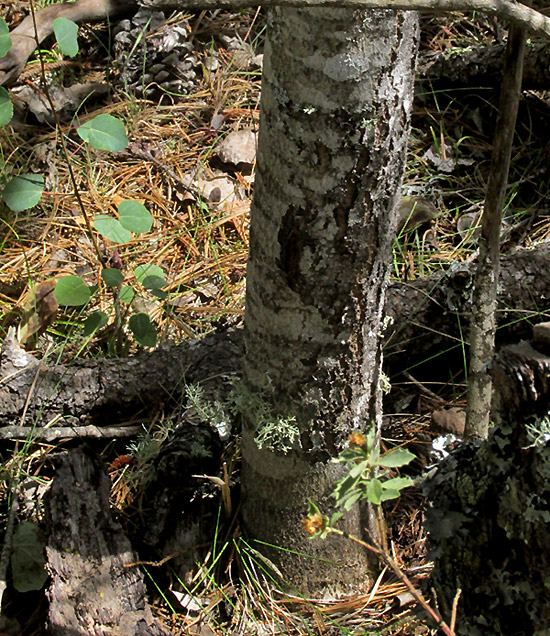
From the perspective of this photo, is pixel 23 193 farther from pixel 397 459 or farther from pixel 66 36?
pixel 397 459

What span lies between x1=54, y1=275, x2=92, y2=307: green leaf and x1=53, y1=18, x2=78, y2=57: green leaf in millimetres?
674

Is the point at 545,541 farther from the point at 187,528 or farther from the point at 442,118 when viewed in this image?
the point at 442,118

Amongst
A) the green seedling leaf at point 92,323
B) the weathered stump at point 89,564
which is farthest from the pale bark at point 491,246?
the green seedling leaf at point 92,323

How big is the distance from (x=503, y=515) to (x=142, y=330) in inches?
49.7

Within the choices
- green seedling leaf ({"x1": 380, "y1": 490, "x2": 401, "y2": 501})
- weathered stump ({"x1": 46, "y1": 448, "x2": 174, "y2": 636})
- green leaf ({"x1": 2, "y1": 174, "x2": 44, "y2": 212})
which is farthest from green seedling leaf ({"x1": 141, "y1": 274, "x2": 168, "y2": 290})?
green seedling leaf ({"x1": 380, "y1": 490, "x2": 401, "y2": 501})

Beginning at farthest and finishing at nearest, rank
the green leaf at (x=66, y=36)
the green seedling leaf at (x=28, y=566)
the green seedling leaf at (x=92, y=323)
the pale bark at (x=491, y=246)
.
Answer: the green seedling leaf at (x=92, y=323), the green leaf at (x=66, y=36), the green seedling leaf at (x=28, y=566), the pale bark at (x=491, y=246)

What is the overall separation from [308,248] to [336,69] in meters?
0.35

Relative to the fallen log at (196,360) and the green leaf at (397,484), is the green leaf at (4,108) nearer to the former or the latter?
the fallen log at (196,360)

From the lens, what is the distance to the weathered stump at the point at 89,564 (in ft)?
4.97

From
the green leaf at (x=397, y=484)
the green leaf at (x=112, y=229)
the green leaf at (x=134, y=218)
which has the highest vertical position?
the green leaf at (x=397, y=484)

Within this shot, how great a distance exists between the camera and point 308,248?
129cm

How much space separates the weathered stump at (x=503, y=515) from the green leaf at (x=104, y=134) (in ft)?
4.20

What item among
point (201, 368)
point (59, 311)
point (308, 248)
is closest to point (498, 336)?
point (201, 368)

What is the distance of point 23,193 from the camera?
1991 mm
